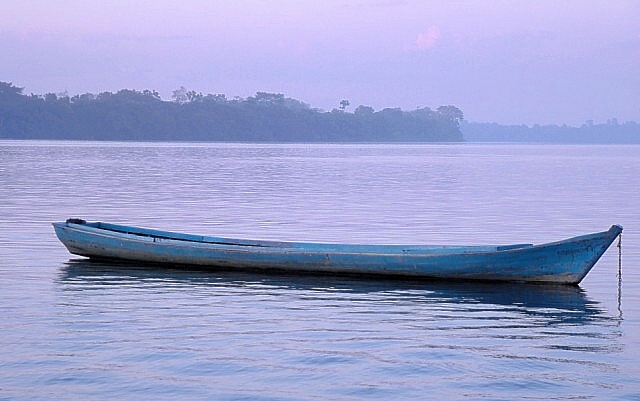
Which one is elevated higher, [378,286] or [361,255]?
[361,255]

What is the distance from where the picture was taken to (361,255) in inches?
656

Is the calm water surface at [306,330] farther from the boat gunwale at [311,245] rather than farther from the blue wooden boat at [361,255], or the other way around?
the boat gunwale at [311,245]

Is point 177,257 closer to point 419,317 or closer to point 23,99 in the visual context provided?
point 419,317

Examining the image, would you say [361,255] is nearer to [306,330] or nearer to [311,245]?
[311,245]

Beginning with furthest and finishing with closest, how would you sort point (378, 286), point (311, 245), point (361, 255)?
point (311, 245)
point (361, 255)
point (378, 286)

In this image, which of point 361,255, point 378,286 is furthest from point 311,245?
A: point 378,286

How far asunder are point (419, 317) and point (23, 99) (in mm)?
183972

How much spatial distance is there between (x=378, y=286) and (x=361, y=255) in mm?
729

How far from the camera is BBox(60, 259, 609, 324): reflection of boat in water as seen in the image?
14531mm

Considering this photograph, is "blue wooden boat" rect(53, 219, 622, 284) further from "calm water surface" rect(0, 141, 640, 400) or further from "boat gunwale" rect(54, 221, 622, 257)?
"calm water surface" rect(0, 141, 640, 400)

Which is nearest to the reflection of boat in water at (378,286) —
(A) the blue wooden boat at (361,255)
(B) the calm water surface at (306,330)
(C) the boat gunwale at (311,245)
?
(B) the calm water surface at (306,330)

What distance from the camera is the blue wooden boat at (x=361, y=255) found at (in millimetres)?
15883

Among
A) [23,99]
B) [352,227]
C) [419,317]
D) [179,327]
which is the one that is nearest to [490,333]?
[419,317]

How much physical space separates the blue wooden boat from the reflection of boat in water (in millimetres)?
164
